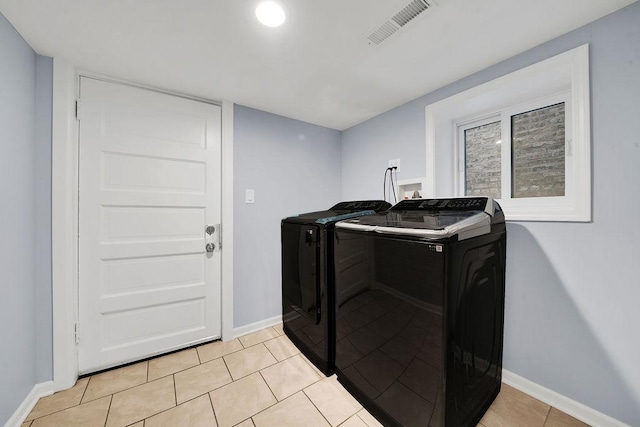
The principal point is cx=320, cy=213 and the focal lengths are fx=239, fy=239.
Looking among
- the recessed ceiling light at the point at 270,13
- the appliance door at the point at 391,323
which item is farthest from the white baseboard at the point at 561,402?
the recessed ceiling light at the point at 270,13

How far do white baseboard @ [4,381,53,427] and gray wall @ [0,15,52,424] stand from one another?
0.10 ft

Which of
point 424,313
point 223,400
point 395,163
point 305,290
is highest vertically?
point 395,163

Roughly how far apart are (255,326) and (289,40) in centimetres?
235

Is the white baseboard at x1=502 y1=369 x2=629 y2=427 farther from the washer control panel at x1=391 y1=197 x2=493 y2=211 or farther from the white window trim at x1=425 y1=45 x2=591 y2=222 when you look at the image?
the washer control panel at x1=391 y1=197 x2=493 y2=211

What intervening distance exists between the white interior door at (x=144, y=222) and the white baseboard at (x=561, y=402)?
2.26 meters

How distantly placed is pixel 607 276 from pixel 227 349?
255 centimetres

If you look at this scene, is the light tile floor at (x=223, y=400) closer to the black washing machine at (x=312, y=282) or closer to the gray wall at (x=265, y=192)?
the black washing machine at (x=312, y=282)

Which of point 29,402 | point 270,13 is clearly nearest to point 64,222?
point 29,402

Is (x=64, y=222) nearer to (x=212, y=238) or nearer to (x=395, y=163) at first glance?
(x=212, y=238)

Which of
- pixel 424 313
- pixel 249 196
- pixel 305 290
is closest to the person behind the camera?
pixel 424 313

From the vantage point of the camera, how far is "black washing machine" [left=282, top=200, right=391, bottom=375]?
5.36 feet

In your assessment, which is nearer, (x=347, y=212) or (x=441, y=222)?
(x=441, y=222)

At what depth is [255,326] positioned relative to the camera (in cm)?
233

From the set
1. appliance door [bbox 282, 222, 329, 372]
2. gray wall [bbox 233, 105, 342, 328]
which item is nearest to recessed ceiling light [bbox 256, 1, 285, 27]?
gray wall [bbox 233, 105, 342, 328]
